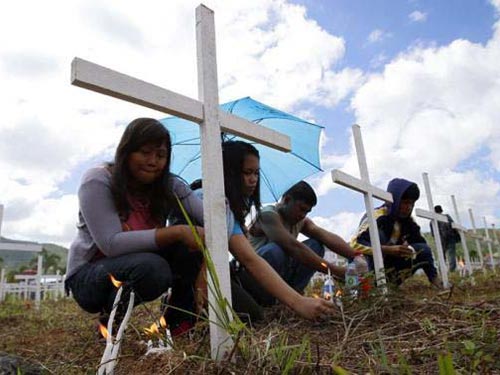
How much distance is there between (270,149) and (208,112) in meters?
1.32

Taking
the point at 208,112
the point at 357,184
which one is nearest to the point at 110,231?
the point at 208,112

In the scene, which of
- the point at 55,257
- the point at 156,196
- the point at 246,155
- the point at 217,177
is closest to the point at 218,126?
the point at 217,177

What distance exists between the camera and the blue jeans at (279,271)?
2668mm

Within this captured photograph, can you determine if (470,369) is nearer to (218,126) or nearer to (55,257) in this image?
(218,126)

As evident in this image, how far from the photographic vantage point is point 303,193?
10.2 ft

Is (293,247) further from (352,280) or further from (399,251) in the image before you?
(399,251)

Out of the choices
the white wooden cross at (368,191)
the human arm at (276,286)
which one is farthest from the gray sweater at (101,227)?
the white wooden cross at (368,191)

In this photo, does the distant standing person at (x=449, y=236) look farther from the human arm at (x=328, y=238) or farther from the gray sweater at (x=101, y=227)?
the gray sweater at (x=101, y=227)

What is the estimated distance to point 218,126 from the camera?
1.56 m

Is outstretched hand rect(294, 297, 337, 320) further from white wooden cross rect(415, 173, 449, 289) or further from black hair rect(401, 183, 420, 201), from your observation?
white wooden cross rect(415, 173, 449, 289)

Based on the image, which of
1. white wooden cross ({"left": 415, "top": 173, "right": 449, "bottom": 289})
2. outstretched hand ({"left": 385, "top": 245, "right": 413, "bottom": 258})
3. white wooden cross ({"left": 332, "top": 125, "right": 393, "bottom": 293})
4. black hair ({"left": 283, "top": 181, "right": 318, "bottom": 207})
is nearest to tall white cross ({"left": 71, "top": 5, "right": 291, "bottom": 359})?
white wooden cross ({"left": 332, "top": 125, "right": 393, "bottom": 293})

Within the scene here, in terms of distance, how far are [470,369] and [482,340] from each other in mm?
233

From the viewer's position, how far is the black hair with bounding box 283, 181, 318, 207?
3.11 metres

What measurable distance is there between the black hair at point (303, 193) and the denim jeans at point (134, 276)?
49.8 inches
